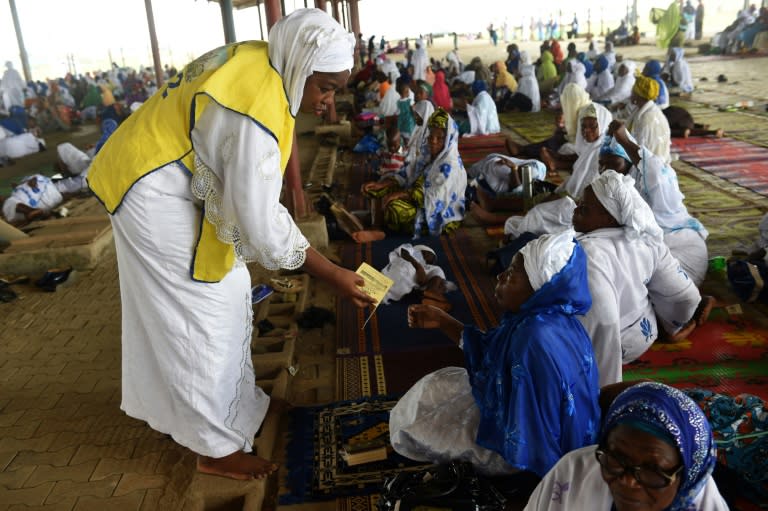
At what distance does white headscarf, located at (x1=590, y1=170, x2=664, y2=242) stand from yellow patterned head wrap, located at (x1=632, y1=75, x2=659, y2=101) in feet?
11.0

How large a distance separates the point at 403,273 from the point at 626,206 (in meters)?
1.68

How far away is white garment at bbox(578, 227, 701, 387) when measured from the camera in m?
2.75

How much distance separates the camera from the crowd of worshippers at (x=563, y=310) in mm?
1492

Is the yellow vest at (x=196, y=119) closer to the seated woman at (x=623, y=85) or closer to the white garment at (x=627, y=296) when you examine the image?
the white garment at (x=627, y=296)

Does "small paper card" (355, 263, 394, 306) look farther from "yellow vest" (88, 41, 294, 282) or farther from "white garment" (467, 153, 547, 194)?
"white garment" (467, 153, 547, 194)

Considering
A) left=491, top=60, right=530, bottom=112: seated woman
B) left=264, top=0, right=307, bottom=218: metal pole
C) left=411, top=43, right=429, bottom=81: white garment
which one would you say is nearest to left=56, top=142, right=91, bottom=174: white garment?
left=264, top=0, right=307, bottom=218: metal pole

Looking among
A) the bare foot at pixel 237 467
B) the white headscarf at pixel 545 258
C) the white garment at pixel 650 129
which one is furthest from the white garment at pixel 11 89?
the white headscarf at pixel 545 258

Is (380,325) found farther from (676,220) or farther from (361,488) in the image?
(676,220)

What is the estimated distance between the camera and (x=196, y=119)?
2.03 meters

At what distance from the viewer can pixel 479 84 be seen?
11.4 metres

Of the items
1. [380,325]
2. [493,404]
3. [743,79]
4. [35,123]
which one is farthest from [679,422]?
[35,123]

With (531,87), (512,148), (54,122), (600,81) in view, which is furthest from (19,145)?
(600,81)

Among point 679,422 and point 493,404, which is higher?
point 679,422

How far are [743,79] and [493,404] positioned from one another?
51.3 ft
